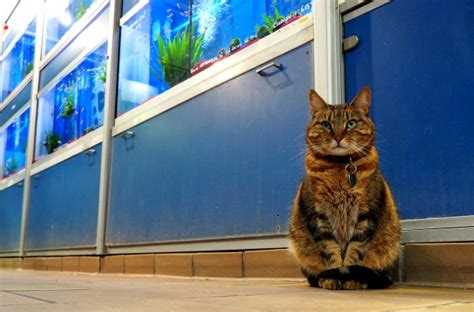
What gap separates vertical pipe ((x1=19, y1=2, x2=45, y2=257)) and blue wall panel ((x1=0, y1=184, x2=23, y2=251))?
0.77 feet

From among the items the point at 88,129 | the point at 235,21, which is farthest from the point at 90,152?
the point at 235,21

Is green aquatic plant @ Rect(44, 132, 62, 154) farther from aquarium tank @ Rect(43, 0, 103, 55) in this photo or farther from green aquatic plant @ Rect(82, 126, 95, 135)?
aquarium tank @ Rect(43, 0, 103, 55)

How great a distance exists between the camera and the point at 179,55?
2.89 m

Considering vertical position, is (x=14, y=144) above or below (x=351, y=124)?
above

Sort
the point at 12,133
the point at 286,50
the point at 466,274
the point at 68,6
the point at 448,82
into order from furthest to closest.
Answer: the point at 12,133 → the point at 68,6 → the point at 286,50 → the point at 448,82 → the point at 466,274

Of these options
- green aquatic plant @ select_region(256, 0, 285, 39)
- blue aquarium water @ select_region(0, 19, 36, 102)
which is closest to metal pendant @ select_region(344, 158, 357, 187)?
green aquatic plant @ select_region(256, 0, 285, 39)

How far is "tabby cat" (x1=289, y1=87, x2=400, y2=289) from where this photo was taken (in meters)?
1.38

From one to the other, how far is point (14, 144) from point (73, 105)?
1807mm

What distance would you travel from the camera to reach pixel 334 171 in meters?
1.43

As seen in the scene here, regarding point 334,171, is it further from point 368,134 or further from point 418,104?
point 418,104

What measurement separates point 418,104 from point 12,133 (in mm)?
5233

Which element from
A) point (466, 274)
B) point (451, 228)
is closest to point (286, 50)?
point (451, 228)

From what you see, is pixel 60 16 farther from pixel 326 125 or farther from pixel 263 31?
pixel 326 125

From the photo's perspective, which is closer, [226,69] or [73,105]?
[226,69]
